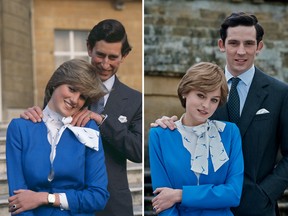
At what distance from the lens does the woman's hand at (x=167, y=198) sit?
8.09ft

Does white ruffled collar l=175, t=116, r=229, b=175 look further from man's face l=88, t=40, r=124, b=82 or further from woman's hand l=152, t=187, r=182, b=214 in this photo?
man's face l=88, t=40, r=124, b=82

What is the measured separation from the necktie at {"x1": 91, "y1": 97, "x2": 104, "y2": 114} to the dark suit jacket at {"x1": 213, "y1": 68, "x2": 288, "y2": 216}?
53 centimetres

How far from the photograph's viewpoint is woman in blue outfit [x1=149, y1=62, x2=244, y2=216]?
2471 millimetres

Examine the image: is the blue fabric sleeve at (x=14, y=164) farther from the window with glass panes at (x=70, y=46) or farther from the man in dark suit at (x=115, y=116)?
the window with glass panes at (x=70, y=46)

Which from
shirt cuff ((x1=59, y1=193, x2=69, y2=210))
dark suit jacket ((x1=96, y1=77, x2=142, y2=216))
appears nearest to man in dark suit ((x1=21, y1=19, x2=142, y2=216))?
dark suit jacket ((x1=96, y1=77, x2=142, y2=216))

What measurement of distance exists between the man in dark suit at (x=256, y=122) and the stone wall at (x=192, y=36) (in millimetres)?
3507

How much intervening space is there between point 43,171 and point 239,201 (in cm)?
83

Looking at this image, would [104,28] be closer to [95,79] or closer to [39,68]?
[95,79]

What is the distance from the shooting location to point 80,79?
2.71 metres

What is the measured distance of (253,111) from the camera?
267 cm

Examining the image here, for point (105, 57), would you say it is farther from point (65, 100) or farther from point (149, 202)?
point (149, 202)

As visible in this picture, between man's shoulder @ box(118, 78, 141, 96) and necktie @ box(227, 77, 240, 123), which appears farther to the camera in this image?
man's shoulder @ box(118, 78, 141, 96)

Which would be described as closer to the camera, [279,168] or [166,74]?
[279,168]

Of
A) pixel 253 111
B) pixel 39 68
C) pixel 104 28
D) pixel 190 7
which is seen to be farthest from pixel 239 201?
pixel 190 7
